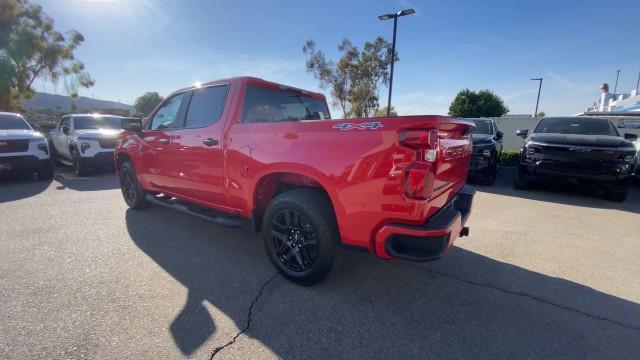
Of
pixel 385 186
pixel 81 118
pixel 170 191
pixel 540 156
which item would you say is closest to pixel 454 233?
pixel 385 186

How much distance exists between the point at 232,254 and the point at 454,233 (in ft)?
7.94

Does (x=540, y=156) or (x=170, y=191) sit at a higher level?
(x=540, y=156)

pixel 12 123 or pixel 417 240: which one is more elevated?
pixel 12 123

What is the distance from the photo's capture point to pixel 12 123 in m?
7.96

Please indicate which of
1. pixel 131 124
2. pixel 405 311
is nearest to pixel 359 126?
pixel 405 311

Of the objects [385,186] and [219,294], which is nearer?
[385,186]

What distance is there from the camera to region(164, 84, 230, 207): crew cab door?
10.8 ft

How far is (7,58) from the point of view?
18297 millimetres

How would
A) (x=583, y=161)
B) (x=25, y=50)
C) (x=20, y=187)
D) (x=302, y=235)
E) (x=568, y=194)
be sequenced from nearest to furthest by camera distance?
(x=302, y=235) < (x=583, y=161) < (x=568, y=194) < (x=20, y=187) < (x=25, y=50)

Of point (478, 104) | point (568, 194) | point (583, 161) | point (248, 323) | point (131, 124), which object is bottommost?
point (248, 323)

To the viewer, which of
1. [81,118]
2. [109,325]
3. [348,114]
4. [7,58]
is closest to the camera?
[109,325]

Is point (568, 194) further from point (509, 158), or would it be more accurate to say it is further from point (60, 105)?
point (60, 105)

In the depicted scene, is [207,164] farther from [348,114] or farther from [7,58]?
[7,58]

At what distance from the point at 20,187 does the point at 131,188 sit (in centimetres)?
443
